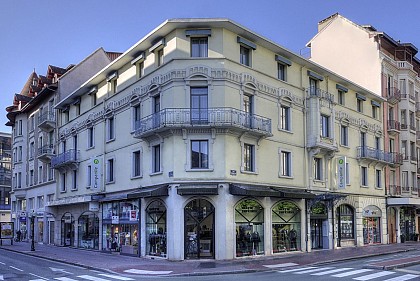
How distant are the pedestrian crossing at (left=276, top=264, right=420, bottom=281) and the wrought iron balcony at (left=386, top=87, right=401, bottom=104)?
2508 cm

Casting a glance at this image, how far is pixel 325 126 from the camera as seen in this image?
35062 millimetres

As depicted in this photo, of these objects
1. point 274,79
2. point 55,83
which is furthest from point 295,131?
point 55,83

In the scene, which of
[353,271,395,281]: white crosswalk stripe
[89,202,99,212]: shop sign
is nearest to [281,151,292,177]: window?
[353,271,395,281]: white crosswalk stripe

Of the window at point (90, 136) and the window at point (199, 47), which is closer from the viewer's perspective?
the window at point (199, 47)

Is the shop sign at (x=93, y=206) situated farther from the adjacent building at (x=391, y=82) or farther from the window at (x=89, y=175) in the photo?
the adjacent building at (x=391, y=82)

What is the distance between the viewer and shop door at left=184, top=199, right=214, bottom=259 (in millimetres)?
25984

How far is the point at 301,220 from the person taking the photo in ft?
104

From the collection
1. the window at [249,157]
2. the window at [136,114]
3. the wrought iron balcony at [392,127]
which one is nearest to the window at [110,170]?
the window at [136,114]

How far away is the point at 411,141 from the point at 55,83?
3378 cm

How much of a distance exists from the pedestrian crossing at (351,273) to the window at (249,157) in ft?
21.4

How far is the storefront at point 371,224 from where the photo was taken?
39438 millimetres

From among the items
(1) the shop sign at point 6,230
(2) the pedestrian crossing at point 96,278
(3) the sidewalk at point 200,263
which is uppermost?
(2) the pedestrian crossing at point 96,278

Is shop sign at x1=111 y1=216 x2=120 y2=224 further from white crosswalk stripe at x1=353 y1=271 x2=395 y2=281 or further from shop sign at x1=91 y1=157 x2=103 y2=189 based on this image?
white crosswalk stripe at x1=353 y1=271 x2=395 y2=281

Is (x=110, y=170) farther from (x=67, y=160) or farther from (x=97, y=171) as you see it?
(x=67, y=160)
